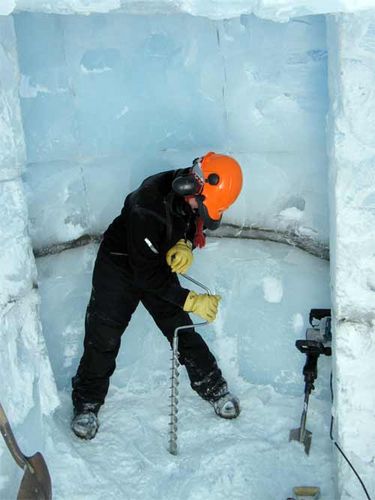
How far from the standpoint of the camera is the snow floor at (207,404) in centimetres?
294

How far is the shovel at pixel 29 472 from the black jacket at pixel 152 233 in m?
0.88

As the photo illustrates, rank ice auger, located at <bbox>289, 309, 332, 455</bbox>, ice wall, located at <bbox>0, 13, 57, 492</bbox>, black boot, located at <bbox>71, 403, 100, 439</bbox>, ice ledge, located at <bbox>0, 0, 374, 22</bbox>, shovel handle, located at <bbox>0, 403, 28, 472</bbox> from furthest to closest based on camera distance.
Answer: black boot, located at <bbox>71, 403, 100, 439</bbox>
ice auger, located at <bbox>289, 309, 332, 455</bbox>
ice wall, located at <bbox>0, 13, 57, 492</bbox>
shovel handle, located at <bbox>0, 403, 28, 472</bbox>
ice ledge, located at <bbox>0, 0, 374, 22</bbox>

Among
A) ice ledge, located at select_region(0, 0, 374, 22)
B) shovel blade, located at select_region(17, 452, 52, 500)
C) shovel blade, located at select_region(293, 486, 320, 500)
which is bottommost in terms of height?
shovel blade, located at select_region(293, 486, 320, 500)

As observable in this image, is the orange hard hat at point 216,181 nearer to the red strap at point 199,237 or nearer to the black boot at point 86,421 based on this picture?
the red strap at point 199,237

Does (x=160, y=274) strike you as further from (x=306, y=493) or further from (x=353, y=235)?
(x=306, y=493)

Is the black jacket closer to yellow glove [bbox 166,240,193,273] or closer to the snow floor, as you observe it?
yellow glove [bbox 166,240,193,273]

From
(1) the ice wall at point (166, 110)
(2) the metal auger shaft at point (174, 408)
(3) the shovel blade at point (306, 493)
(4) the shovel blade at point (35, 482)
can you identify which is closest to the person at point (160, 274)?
(2) the metal auger shaft at point (174, 408)

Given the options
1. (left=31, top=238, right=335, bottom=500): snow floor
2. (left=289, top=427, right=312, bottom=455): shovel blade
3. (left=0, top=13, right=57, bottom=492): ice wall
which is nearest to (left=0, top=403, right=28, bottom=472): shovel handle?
(left=0, top=13, right=57, bottom=492): ice wall

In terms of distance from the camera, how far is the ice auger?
2.92m

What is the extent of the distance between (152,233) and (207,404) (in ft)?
3.52

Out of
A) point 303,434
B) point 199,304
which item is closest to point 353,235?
point 199,304

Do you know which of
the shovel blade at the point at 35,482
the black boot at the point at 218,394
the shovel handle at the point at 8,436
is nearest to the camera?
the shovel handle at the point at 8,436

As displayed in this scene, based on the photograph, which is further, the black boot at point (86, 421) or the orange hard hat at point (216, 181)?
the black boot at point (86, 421)

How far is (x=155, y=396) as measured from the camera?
3502mm
